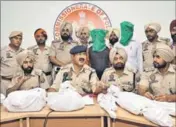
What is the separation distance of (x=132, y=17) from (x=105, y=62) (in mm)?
1555

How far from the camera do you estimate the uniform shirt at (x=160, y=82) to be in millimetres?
2773

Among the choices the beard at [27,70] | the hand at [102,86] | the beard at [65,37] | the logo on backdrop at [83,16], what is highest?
the logo on backdrop at [83,16]

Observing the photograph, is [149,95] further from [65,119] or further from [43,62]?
[43,62]

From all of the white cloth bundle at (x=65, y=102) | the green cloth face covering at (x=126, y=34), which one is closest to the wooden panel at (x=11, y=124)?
the white cloth bundle at (x=65, y=102)

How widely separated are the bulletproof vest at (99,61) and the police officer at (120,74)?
1.29ft

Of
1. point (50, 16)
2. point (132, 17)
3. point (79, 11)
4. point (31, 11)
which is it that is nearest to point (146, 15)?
point (132, 17)

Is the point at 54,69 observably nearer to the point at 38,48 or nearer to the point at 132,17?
the point at 38,48

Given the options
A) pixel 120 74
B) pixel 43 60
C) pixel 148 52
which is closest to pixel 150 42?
pixel 148 52

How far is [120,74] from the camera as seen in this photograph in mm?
3152

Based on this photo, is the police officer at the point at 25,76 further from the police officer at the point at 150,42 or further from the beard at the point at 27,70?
the police officer at the point at 150,42

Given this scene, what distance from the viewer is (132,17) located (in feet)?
15.9

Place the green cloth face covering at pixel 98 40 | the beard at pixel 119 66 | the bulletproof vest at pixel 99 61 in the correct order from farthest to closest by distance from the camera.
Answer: the green cloth face covering at pixel 98 40, the bulletproof vest at pixel 99 61, the beard at pixel 119 66

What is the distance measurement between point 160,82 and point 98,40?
47.7 inches

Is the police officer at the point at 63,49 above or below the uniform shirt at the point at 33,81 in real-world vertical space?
above
